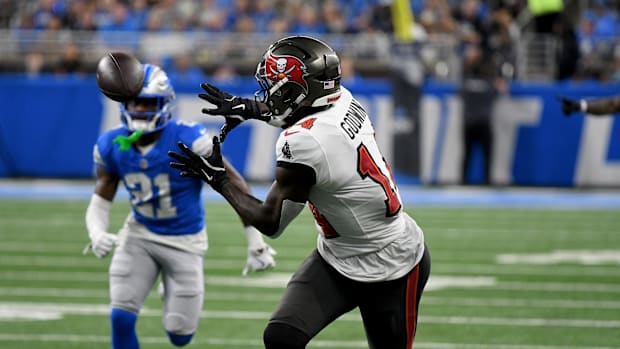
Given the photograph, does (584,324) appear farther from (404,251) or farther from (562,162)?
(562,162)

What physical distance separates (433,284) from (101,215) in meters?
3.48

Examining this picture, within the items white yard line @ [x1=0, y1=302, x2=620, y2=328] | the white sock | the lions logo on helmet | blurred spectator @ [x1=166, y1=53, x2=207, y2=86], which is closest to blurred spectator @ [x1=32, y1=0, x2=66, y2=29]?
blurred spectator @ [x1=166, y1=53, x2=207, y2=86]

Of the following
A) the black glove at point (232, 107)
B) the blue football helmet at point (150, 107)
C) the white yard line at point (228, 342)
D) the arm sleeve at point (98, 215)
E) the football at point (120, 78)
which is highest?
the black glove at point (232, 107)

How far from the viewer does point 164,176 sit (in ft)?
18.0

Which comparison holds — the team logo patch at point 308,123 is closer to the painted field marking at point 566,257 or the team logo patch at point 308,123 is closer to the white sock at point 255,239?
the white sock at point 255,239

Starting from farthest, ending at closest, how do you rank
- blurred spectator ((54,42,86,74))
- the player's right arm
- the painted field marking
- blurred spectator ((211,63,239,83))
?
1. blurred spectator ((54,42,86,74))
2. blurred spectator ((211,63,239,83))
3. the painted field marking
4. the player's right arm

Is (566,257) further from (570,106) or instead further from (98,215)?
(98,215)

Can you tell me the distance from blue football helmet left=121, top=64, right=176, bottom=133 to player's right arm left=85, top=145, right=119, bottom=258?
28cm

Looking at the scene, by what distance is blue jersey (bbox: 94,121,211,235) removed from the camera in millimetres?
5484

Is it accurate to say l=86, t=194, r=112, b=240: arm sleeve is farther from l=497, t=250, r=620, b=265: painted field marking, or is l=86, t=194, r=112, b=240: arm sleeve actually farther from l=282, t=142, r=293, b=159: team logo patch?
l=497, t=250, r=620, b=265: painted field marking

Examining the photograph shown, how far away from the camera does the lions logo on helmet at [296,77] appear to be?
13.9 ft

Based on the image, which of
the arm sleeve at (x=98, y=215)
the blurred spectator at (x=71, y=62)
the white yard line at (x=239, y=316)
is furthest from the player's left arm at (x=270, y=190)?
the blurred spectator at (x=71, y=62)

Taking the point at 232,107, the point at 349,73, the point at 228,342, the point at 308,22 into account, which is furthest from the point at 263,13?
the point at 232,107

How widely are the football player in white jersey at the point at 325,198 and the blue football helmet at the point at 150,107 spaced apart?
111cm
